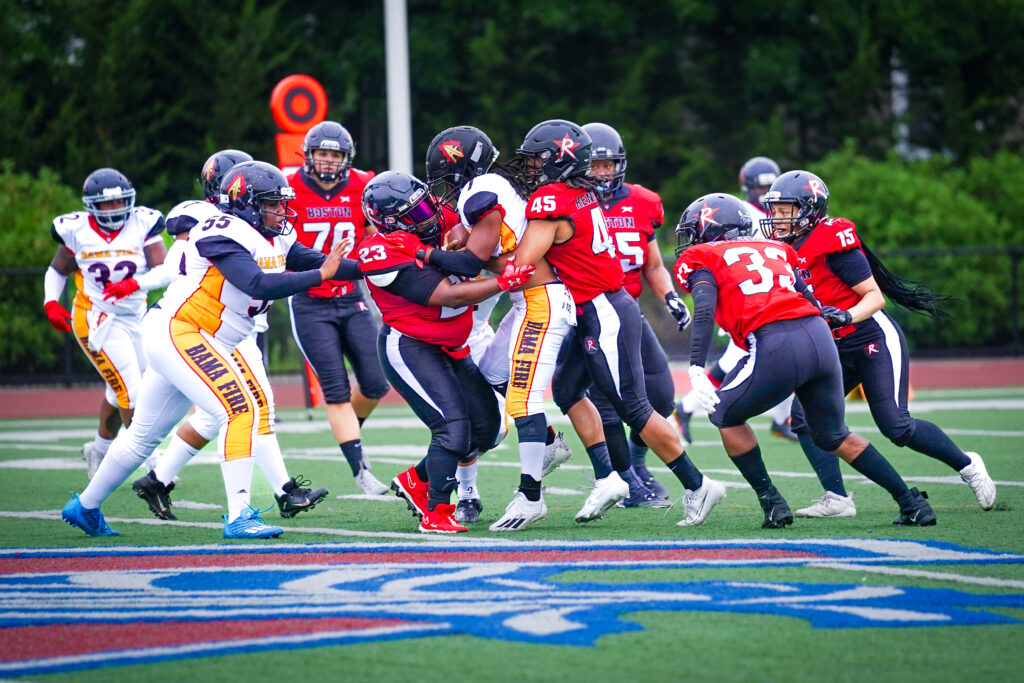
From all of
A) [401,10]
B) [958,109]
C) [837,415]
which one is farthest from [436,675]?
[958,109]

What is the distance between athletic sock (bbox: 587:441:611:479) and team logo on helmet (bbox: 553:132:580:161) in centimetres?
150

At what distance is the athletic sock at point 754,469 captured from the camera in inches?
252

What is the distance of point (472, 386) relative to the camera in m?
6.85

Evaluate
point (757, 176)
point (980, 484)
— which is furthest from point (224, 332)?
point (757, 176)

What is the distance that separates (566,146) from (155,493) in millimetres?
2699

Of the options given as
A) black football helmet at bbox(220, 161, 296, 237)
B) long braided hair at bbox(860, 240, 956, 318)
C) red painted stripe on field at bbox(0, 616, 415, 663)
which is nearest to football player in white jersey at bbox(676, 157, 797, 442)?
long braided hair at bbox(860, 240, 956, 318)

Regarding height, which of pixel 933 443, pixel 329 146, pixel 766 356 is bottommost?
pixel 933 443

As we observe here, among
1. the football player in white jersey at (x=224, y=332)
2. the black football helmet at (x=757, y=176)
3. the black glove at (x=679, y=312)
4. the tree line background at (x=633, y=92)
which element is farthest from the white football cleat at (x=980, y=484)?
the tree line background at (x=633, y=92)

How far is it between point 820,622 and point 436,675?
4.17 feet

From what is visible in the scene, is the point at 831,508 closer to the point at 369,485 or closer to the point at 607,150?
the point at 607,150

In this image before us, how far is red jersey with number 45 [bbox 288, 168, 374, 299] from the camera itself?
27.3 feet

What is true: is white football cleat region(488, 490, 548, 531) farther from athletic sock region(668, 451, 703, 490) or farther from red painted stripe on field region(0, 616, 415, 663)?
red painted stripe on field region(0, 616, 415, 663)

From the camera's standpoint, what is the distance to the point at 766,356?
6102mm

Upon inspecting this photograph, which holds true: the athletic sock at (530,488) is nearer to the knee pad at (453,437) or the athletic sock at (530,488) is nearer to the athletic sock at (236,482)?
the knee pad at (453,437)
